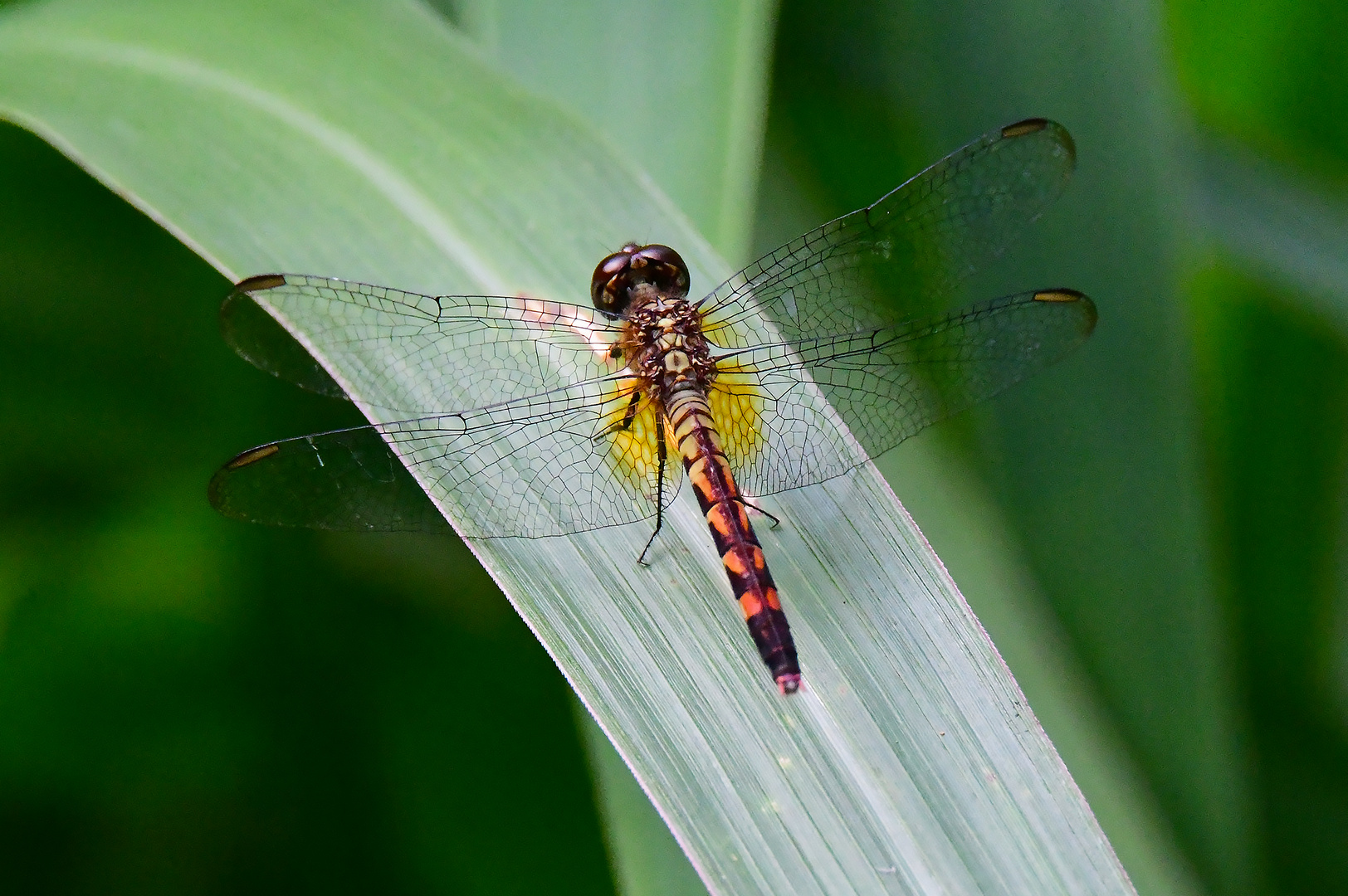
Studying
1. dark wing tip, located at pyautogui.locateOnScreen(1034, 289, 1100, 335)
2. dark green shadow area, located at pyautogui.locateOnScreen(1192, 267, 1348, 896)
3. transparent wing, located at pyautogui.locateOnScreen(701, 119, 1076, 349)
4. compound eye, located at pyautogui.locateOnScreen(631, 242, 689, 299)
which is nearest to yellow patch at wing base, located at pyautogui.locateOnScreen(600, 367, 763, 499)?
transparent wing, located at pyautogui.locateOnScreen(701, 119, 1076, 349)

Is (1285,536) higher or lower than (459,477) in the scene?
lower

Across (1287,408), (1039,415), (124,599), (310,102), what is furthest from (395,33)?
(1287,408)

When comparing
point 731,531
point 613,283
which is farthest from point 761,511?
point 613,283

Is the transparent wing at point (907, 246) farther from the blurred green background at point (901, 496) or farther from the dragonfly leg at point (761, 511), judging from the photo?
the dragonfly leg at point (761, 511)

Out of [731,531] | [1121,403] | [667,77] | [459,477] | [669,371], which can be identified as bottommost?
[731,531]

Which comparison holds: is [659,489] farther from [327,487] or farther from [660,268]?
[327,487]

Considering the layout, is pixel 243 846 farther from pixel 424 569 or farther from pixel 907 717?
pixel 907 717

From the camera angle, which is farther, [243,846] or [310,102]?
[243,846]
